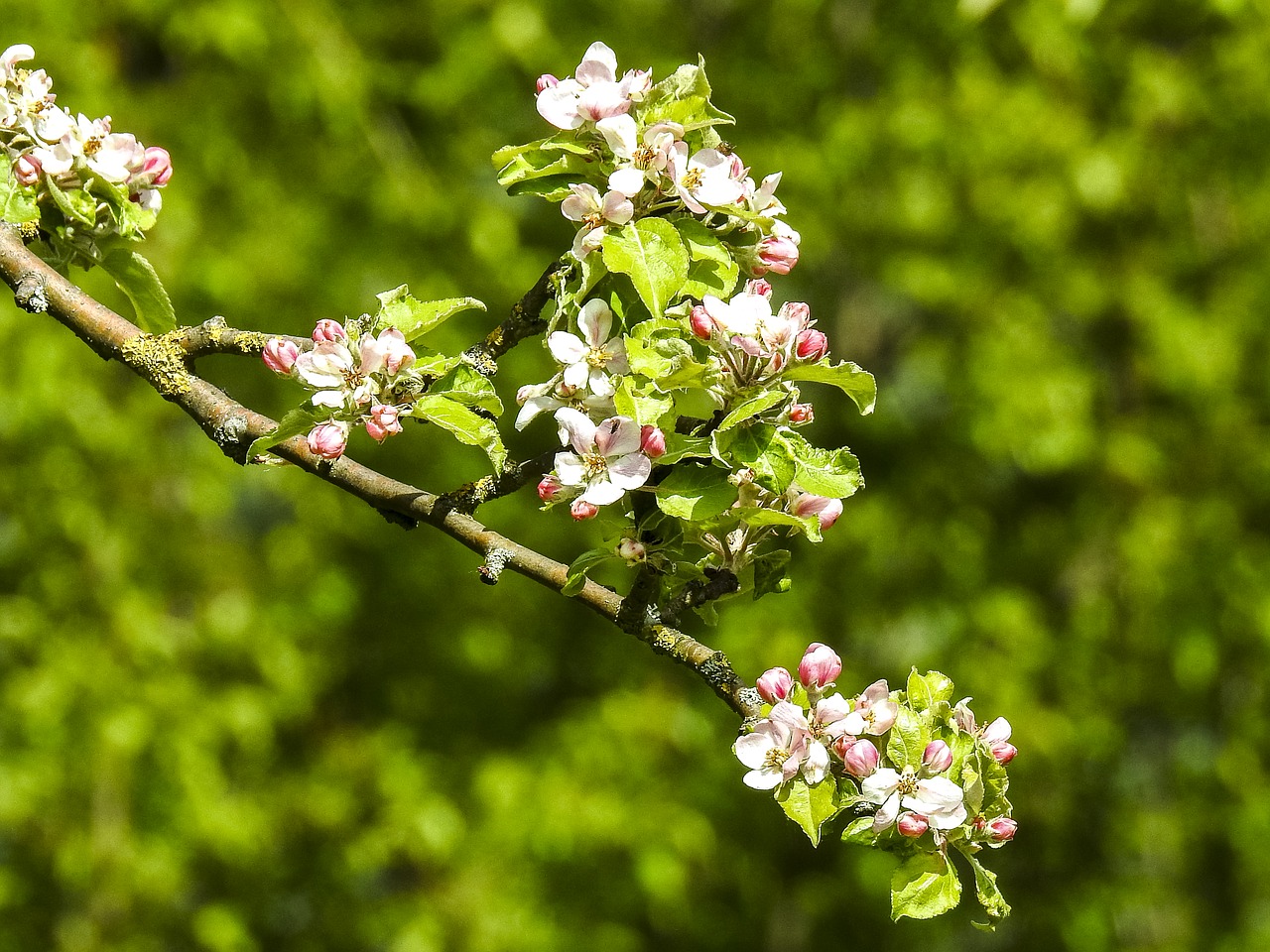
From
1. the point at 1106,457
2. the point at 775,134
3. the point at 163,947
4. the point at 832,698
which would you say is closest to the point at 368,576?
the point at 163,947

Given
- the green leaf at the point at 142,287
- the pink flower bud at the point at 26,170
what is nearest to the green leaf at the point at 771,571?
the green leaf at the point at 142,287

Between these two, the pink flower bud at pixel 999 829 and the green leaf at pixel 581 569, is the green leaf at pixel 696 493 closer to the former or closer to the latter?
the green leaf at pixel 581 569

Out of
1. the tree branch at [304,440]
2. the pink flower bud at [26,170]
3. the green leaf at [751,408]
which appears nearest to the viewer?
the green leaf at [751,408]

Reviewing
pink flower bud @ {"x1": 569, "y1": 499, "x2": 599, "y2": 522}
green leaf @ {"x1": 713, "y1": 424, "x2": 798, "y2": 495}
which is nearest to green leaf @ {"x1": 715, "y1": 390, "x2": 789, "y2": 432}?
green leaf @ {"x1": 713, "y1": 424, "x2": 798, "y2": 495}

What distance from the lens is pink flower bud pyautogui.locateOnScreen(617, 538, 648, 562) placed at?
1028 mm

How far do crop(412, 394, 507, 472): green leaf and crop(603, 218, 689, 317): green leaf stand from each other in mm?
159

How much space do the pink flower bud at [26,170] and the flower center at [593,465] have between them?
0.60 meters

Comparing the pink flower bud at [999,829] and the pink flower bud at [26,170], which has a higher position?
the pink flower bud at [26,170]

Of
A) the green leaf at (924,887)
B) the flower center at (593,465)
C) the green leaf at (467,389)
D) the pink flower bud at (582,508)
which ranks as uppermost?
the green leaf at (467,389)

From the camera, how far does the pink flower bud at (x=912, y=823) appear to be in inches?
38.6

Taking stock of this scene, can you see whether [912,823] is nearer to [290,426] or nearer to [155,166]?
[290,426]

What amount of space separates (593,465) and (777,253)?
250mm

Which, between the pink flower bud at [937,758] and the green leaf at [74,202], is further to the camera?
the green leaf at [74,202]

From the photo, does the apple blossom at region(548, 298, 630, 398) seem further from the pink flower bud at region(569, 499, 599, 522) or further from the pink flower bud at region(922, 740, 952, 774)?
the pink flower bud at region(922, 740, 952, 774)
